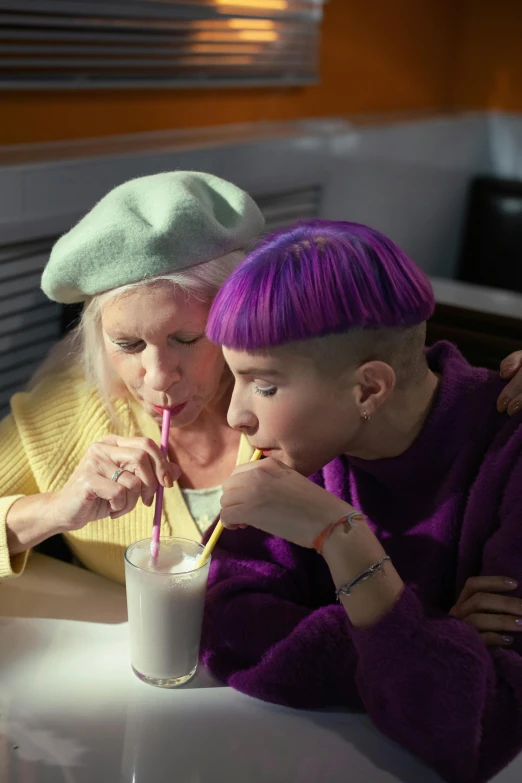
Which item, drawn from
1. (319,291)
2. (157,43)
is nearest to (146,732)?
(319,291)

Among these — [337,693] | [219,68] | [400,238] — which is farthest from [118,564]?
[400,238]

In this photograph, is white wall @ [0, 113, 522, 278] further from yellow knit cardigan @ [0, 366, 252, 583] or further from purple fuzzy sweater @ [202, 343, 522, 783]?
purple fuzzy sweater @ [202, 343, 522, 783]

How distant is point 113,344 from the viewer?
1.25 m

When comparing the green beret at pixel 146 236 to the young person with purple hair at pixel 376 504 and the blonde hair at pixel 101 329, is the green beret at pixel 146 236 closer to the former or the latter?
the blonde hair at pixel 101 329

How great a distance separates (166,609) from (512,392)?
47cm

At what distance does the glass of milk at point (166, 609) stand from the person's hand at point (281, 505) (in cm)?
11

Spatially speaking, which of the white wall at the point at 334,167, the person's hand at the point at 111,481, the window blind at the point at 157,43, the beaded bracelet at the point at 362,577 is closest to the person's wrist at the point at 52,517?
the person's hand at the point at 111,481

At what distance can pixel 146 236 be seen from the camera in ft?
3.86

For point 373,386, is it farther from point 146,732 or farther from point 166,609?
point 146,732

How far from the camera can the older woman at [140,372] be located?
119cm

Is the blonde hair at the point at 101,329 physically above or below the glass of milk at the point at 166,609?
above

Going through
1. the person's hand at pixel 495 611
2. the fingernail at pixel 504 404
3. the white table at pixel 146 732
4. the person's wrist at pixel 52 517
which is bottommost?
the white table at pixel 146 732

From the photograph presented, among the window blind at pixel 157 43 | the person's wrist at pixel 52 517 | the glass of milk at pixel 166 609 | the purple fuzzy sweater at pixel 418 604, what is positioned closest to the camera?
the purple fuzzy sweater at pixel 418 604

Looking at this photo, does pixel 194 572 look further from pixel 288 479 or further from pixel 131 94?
pixel 131 94
